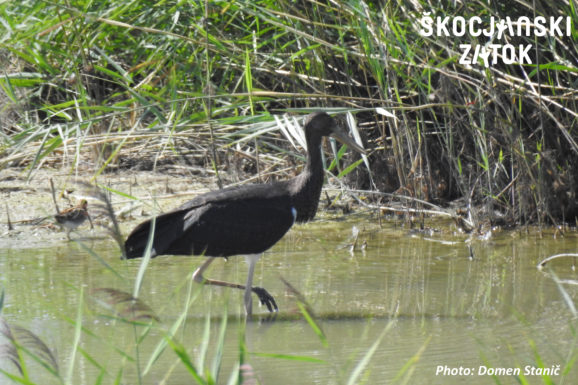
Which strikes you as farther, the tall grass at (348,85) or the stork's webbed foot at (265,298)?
the tall grass at (348,85)

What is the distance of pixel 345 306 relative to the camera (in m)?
5.16

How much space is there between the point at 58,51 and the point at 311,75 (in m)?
1.92

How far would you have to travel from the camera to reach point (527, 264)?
6.02 meters

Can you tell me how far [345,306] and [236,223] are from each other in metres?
0.78

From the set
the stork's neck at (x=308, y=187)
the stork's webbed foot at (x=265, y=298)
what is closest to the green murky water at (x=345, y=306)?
the stork's webbed foot at (x=265, y=298)

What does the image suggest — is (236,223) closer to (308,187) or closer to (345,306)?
(308,187)

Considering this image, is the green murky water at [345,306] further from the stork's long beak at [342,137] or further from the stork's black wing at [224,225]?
the stork's long beak at [342,137]

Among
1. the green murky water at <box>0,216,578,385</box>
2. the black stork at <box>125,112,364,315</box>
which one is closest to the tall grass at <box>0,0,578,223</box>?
the green murky water at <box>0,216,578,385</box>

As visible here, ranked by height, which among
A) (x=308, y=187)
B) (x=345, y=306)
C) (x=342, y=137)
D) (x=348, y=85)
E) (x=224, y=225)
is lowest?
(x=345, y=306)

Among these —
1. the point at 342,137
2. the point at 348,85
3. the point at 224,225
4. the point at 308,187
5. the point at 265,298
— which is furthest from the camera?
the point at 348,85

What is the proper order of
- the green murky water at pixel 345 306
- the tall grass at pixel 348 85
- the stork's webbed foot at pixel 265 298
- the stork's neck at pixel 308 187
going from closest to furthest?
the green murky water at pixel 345 306 < the stork's webbed foot at pixel 265 298 < the stork's neck at pixel 308 187 < the tall grass at pixel 348 85

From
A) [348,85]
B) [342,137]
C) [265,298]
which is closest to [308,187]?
[342,137]

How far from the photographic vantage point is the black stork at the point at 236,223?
16.7 feet

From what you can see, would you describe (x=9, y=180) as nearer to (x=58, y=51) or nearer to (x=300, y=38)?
(x=58, y=51)
